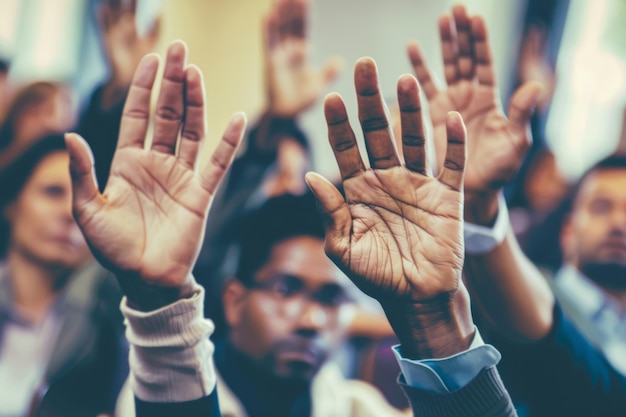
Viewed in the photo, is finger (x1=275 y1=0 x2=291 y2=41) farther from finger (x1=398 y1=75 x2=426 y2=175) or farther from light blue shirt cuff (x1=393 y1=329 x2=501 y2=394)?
light blue shirt cuff (x1=393 y1=329 x2=501 y2=394)

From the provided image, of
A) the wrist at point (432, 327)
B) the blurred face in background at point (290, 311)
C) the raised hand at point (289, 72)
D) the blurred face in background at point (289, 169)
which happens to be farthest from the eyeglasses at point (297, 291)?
the wrist at point (432, 327)

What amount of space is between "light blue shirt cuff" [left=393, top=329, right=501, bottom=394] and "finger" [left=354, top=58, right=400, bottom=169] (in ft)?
0.85

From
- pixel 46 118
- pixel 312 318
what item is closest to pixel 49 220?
pixel 46 118

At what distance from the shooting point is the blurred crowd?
2.71 feet

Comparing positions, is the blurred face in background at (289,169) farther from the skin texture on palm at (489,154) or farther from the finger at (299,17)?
the skin texture on palm at (489,154)

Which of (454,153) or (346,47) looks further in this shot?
(346,47)

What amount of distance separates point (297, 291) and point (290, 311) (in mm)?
58

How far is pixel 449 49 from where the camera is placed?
120 centimetres

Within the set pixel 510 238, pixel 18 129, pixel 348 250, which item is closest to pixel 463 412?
pixel 348 250

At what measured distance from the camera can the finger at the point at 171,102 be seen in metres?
0.92

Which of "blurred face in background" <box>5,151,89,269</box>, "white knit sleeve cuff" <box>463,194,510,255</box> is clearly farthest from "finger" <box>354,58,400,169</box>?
"blurred face in background" <box>5,151,89,269</box>

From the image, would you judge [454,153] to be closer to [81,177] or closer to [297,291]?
[81,177]

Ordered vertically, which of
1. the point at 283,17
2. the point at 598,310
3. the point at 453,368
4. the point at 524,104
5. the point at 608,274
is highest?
the point at 283,17

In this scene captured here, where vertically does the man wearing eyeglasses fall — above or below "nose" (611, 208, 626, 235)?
below
